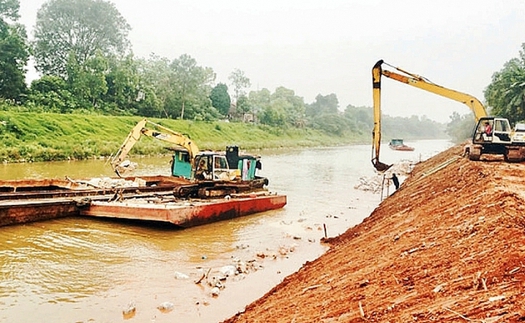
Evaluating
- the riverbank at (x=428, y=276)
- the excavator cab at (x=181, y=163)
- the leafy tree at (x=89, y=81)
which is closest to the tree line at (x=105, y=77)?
the leafy tree at (x=89, y=81)

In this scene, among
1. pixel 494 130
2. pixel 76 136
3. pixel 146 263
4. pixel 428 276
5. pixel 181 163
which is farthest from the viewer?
pixel 76 136

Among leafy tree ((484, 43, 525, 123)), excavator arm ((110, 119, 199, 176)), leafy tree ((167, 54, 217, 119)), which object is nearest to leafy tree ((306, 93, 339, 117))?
leafy tree ((167, 54, 217, 119))

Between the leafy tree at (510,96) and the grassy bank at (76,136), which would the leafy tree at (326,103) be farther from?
the leafy tree at (510,96)

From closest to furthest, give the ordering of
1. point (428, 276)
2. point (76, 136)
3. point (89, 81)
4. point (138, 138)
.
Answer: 1. point (428, 276)
2. point (138, 138)
3. point (76, 136)
4. point (89, 81)

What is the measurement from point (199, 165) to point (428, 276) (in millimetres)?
12450

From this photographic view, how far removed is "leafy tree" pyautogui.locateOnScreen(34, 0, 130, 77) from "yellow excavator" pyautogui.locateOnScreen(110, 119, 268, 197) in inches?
1825

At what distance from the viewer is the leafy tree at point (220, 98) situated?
78500mm

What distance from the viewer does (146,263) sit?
10625 millimetres

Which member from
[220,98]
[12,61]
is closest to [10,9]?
[12,61]

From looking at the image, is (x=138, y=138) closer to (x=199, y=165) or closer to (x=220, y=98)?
(x=199, y=165)

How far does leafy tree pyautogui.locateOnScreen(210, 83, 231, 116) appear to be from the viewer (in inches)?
3091

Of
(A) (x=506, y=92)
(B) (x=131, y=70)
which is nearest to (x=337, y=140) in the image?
(B) (x=131, y=70)

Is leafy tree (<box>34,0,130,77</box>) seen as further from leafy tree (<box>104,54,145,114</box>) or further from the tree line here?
leafy tree (<box>104,54,145,114</box>)

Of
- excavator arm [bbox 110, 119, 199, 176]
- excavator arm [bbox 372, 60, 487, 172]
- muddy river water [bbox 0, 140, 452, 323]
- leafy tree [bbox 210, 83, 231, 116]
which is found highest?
leafy tree [bbox 210, 83, 231, 116]
